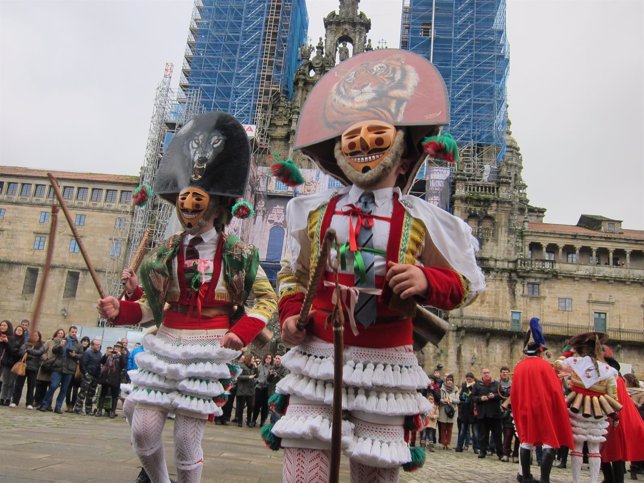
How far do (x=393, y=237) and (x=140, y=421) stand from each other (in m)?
1.96

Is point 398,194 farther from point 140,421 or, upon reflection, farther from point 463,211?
point 463,211

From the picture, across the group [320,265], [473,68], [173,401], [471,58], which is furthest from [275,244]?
[320,265]

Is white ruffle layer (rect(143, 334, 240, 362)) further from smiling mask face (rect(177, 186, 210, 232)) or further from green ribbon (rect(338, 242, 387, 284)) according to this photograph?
green ribbon (rect(338, 242, 387, 284))

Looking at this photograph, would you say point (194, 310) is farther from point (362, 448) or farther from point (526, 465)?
point (526, 465)

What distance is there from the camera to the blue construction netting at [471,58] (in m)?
40.9

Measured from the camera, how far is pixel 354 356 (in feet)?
8.75

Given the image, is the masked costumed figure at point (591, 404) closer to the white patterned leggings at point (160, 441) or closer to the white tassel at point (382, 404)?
the white patterned leggings at point (160, 441)

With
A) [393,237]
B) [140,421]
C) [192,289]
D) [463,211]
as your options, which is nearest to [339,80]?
[393,237]

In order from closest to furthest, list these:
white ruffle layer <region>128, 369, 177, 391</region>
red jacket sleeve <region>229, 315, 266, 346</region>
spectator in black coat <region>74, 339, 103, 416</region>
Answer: white ruffle layer <region>128, 369, 177, 391</region> < red jacket sleeve <region>229, 315, 266, 346</region> < spectator in black coat <region>74, 339, 103, 416</region>

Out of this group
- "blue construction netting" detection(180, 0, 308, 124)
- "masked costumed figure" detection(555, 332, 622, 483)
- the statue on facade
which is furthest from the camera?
the statue on facade

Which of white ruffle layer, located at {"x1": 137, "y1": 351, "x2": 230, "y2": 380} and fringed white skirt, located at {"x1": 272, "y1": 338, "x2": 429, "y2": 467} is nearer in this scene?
fringed white skirt, located at {"x1": 272, "y1": 338, "x2": 429, "y2": 467}

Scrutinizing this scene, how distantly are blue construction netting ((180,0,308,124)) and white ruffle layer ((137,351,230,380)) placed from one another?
128 ft

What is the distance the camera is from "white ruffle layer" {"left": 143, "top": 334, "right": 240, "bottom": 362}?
11.9ft

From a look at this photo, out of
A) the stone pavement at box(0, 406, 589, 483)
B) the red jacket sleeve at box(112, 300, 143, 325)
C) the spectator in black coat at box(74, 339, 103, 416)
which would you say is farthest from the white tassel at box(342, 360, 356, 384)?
the spectator in black coat at box(74, 339, 103, 416)
